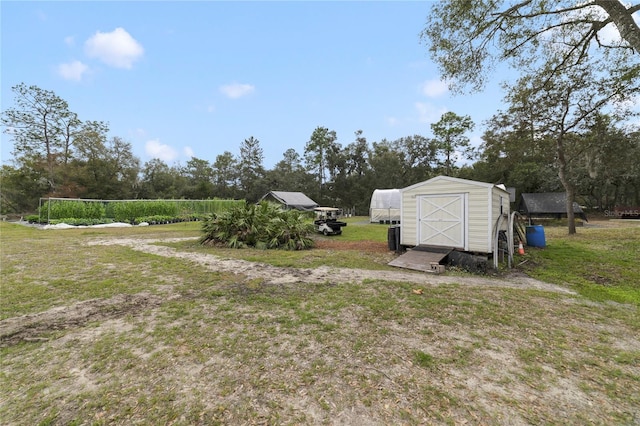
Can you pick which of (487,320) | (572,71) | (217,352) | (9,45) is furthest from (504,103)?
(9,45)

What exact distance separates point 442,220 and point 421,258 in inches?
61.6

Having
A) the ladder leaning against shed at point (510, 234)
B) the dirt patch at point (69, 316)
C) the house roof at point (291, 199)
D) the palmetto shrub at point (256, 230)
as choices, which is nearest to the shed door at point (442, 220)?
the ladder leaning against shed at point (510, 234)

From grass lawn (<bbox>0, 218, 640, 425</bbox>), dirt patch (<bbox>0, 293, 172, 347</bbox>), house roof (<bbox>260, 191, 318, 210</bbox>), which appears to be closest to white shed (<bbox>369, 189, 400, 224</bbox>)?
house roof (<bbox>260, 191, 318, 210</bbox>)

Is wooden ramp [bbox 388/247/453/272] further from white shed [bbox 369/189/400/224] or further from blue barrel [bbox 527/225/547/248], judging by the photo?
white shed [bbox 369/189/400/224]

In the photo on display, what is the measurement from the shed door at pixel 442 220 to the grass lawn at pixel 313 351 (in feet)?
7.75

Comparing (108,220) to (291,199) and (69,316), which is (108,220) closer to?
(291,199)

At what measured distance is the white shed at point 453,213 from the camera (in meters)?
7.00

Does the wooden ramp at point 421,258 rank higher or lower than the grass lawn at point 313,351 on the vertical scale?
higher

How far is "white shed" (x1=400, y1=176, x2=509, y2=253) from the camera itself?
7.00 metres

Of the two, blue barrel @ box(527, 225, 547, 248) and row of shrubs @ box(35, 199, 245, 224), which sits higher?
row of shrubs @ box(35, 199, 245, 224)

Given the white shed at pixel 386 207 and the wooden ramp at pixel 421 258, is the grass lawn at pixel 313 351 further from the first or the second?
the white shed at pixel 386 207

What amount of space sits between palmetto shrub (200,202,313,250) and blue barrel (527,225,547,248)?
7.94 m

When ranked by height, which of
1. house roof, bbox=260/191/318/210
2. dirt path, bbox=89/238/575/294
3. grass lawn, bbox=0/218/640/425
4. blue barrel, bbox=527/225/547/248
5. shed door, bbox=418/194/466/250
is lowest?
dirt path, bbox=89/238/575/294

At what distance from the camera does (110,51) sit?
391 inches
